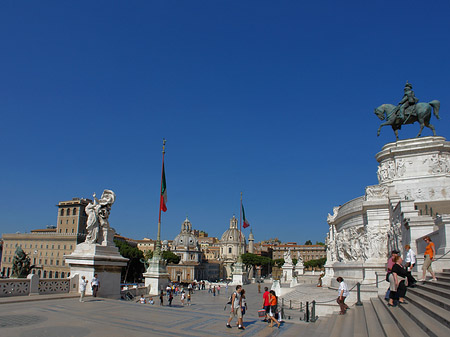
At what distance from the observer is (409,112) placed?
86.6 ft

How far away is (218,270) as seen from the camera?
138 m

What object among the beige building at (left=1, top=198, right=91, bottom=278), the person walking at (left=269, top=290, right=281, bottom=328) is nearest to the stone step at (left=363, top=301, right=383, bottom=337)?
the person walking at (left=269, top=290, right=281, bottom=328)

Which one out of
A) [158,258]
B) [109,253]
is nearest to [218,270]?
[158,258]

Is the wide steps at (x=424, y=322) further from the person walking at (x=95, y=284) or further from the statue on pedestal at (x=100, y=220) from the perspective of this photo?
the statue on pedestal at (x=100, y=220)

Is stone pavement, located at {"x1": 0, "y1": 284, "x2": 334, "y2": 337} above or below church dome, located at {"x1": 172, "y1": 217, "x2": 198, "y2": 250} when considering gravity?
below

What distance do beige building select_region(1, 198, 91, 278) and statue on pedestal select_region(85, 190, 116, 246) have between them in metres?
69.8

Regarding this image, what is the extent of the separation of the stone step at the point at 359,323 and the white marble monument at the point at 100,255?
29.4ft

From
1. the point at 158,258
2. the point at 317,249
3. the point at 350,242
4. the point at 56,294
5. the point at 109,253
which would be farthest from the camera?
the point at 317,249

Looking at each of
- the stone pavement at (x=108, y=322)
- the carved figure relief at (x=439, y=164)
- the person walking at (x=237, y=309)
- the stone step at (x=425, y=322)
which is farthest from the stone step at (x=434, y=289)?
the carved figure relief at (x=439, y=164)

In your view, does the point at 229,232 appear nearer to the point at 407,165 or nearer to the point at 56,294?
the point at 407,165

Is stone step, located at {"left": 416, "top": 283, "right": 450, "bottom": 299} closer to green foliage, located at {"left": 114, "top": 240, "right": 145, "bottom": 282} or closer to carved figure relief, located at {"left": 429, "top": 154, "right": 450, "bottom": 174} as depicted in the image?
carved figure relief, located at {"left": 429, "top": 154, "right": 450, "bottom": 174}

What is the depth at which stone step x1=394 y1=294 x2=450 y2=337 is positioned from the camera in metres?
6.19

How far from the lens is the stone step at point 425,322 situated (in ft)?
20.3

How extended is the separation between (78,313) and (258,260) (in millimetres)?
104092
